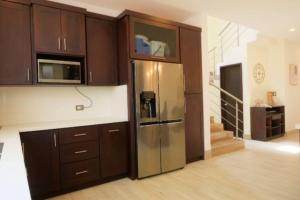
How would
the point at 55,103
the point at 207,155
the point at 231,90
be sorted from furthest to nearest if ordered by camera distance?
the point at 231,90 → the point at 207,155 → the point at 55,103

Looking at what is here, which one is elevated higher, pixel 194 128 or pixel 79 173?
pixel 194 128

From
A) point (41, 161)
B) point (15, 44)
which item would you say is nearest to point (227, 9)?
point (15, 44)

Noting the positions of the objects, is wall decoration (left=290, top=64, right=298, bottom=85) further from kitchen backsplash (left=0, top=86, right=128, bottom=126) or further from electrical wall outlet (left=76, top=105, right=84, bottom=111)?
electrical wall outlet (left=76, top=105, right=84, bottom=111)

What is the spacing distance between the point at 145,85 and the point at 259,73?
411cm

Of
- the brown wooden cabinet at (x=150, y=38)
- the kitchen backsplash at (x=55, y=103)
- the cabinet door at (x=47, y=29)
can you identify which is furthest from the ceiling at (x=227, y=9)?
the kitchen backsplash at (x=55, y=103)

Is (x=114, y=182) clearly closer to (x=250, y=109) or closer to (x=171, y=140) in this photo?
(x=171, y=140)

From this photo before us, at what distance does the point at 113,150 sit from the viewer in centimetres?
293

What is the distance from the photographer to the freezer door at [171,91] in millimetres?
3137

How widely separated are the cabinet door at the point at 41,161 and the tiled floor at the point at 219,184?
24cm

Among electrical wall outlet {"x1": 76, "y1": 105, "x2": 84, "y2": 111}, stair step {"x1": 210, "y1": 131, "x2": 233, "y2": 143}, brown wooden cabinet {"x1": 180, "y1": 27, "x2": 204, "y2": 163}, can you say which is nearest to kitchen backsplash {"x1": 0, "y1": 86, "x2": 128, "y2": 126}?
electrical wall outlet {"x1": 76, "y1": 105, "x2": 84, "y2": 111}

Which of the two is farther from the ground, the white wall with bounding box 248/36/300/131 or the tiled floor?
the white wall with bounding box 248/36/300/131

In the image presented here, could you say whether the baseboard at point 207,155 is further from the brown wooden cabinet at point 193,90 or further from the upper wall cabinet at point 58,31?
the upper wall cabinet at point 58,31

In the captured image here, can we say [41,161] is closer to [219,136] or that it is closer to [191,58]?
[191,58]

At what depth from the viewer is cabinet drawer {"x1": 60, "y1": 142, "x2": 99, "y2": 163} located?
2574 mm
